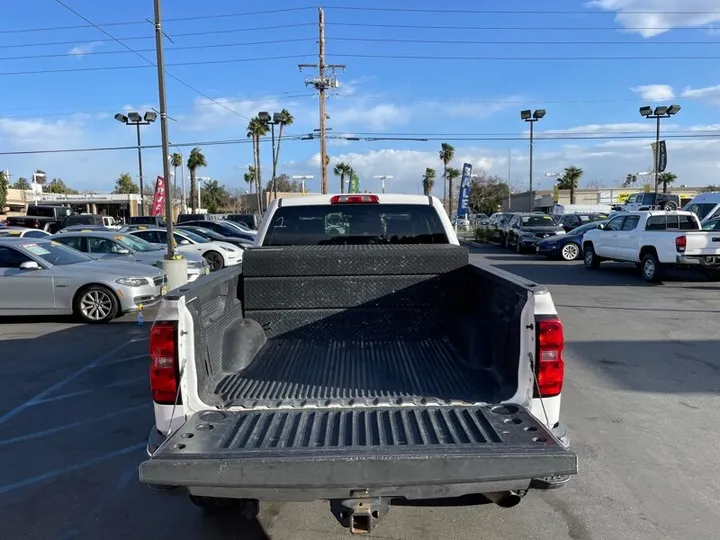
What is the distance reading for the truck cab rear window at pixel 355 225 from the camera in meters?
5.58

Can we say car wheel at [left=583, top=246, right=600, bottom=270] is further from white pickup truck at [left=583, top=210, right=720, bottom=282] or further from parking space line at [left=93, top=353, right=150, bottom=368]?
parking space line at [left=93, top=353, right=150, bottom=368]

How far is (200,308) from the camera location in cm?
341

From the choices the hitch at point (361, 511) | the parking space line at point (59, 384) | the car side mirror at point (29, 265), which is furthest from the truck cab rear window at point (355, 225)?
the car side mirror at point (29, 265)

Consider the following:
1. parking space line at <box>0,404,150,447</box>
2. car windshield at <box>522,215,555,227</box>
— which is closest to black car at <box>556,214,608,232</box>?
car windshield at <box>522,215,555,227</box>

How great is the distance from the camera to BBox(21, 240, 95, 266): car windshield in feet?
35.1

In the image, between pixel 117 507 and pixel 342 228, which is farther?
pixel 342 228

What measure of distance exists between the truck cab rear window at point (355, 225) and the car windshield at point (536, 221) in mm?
24297

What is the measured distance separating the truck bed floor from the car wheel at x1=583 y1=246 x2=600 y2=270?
1665 cm

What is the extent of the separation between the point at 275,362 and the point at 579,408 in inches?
130

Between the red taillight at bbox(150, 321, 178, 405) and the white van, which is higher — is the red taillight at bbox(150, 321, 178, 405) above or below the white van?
below

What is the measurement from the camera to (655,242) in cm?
1552

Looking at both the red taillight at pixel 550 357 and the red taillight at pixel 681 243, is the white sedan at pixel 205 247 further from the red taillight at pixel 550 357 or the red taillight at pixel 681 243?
the red taillight at pixel 550 357

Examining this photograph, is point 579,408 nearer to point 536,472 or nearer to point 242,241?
point 536,472

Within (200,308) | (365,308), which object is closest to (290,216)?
(365,308)
